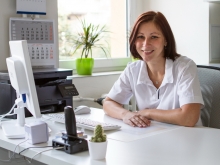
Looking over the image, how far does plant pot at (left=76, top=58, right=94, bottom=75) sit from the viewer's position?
121 inches

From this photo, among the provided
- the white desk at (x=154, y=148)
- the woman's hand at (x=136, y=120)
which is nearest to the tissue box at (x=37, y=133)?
the white desk at (x=154, y=148)

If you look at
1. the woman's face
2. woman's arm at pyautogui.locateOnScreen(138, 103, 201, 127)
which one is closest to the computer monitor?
woman's arm at pyautogui.locateOnScreen(138, 103, 201, 127)

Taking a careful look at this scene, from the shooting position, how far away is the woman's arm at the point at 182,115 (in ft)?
5.95

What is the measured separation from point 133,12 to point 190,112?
1.97 m

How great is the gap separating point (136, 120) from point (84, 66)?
4.36ft

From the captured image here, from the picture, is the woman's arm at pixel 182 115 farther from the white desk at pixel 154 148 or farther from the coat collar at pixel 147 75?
the coat collar at pixel 147 75

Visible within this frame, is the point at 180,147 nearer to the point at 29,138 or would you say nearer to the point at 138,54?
the point at 29,138

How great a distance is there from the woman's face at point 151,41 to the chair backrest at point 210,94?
0.27m

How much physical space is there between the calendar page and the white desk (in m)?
0.93

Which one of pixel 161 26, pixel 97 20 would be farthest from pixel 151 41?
pixel 97 20

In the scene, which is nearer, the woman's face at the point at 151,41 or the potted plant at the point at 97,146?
the potted plant at the point at 97,146

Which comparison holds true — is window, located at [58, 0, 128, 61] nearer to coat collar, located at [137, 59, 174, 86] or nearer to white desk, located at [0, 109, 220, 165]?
coat collar, located at [137, 59, 174, 86]

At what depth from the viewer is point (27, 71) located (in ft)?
5.03

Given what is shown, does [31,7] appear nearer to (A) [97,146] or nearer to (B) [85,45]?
(B) [85,45]
